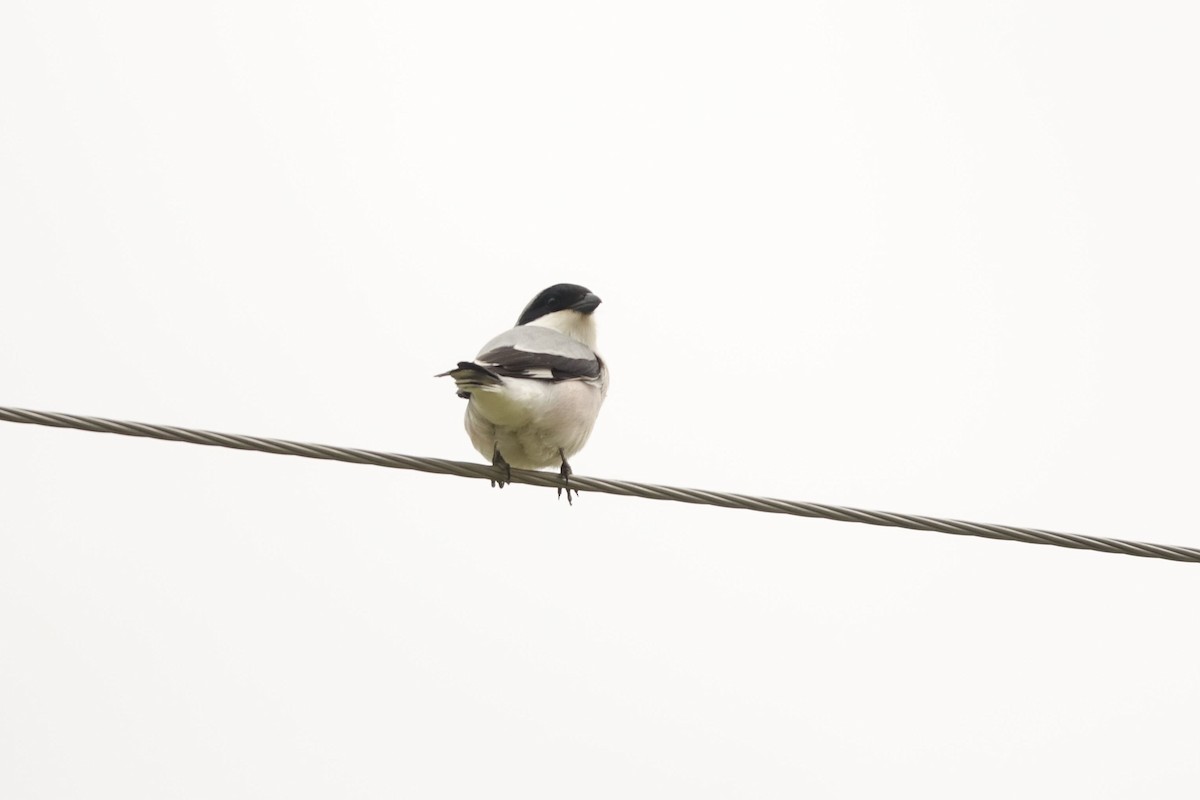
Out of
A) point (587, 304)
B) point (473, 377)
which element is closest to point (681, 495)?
point (473, 377)

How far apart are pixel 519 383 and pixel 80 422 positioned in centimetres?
260

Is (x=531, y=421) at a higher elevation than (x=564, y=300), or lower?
lower

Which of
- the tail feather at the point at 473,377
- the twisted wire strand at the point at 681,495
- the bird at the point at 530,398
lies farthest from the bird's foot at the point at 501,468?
the twisted wire strand at the point at 681,495

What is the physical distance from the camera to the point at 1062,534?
5.21m

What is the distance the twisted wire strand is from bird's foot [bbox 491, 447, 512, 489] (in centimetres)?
118

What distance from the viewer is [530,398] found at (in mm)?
7105

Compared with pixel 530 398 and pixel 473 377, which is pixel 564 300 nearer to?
pixel 530 398

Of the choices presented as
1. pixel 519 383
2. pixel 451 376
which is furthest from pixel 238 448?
pixel 519 383

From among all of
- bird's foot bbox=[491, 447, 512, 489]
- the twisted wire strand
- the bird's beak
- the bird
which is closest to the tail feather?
the bird

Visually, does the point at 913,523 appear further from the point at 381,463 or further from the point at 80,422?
the point at 80,422

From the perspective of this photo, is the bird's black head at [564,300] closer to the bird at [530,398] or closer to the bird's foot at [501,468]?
the bird at [530,398]

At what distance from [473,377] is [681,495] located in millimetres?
1708

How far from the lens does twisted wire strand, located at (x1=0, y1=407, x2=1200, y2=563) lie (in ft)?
16.0

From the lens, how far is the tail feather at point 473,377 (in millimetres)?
6617
